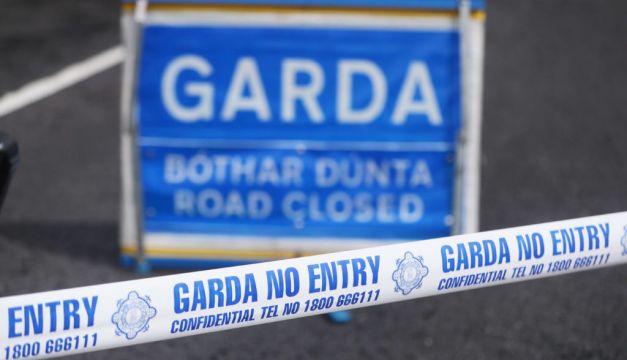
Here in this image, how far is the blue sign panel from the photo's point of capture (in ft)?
18.3

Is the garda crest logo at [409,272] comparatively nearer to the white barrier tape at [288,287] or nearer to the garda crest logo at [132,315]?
the white barrier tape at [288,287]

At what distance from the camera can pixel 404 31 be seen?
555 cm

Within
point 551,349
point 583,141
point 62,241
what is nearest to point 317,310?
point 551,349

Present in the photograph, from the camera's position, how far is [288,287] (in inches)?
152

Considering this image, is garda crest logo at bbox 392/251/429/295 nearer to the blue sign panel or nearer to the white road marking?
the blue sign panel

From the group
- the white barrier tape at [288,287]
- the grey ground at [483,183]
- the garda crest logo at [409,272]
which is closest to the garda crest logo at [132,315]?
the white barrier tape at [288,287]

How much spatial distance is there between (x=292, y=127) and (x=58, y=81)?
369 cm

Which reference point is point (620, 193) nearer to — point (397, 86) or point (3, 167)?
point (397, 86)

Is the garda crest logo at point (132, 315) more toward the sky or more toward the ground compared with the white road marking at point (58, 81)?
more toward the ground

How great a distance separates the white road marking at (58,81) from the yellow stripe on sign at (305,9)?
2299mm

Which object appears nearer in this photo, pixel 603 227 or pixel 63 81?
pixel 603 227

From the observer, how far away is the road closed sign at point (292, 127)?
5543 mm

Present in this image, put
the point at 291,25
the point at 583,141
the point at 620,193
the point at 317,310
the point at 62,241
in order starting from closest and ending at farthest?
the point at 317,310 < the point at 291,25 < the point at 62,241 < the point at 620,193 < the point at 583,141

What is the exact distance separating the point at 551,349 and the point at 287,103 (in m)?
1.90
